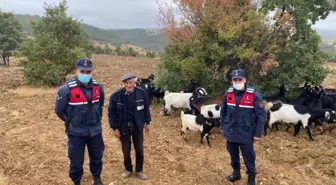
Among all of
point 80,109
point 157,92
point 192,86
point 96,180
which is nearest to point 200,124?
point 96,180

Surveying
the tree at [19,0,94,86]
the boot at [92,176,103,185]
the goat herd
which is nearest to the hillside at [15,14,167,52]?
the tree at [19,0,94,86]

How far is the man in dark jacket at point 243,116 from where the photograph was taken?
5.97 meters

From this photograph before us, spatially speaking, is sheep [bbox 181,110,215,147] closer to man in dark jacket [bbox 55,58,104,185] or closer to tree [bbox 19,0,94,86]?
man in dark jacket [bbox 55,58,104,185]

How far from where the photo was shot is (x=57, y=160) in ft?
25.4

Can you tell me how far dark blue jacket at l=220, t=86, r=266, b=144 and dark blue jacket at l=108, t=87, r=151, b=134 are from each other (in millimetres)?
1495

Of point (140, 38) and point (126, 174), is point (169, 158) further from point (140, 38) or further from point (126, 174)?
point (140, 38)

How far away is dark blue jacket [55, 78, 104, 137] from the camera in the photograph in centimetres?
568

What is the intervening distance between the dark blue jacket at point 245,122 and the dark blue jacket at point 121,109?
1.49 meters

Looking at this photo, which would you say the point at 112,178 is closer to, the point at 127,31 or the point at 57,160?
the point at 57,160

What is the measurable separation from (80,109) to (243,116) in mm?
2661

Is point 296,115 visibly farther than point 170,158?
Yes

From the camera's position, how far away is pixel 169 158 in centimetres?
791

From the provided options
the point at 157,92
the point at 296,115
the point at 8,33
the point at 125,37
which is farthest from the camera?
the point at 125,37

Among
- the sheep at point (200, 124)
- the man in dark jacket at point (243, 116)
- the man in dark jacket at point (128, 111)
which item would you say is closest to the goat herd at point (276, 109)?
the sheep at point (200, 124)
